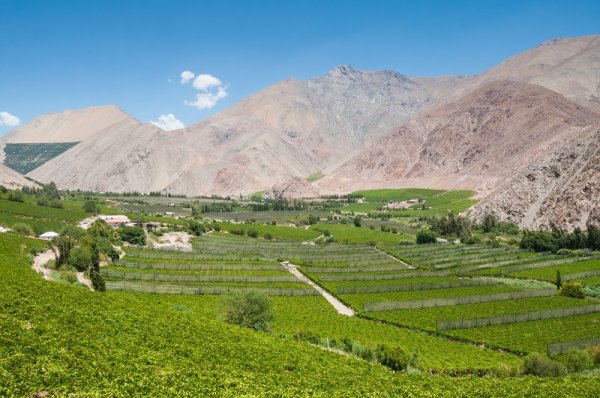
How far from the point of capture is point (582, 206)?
13062cm

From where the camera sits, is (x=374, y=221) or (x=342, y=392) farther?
(x=374, y=221)

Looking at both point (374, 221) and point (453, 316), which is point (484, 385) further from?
point (374, 221)

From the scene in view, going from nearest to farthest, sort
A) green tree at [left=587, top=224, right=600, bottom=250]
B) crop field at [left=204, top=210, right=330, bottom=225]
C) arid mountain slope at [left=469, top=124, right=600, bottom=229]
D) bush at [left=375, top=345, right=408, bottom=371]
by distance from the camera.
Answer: bush at [left=375, top=345, right=408, bottom=371]
green tree at [left=587, top=224, right=600, bottom=250]
arid mountain slope at [left=469, top=124, right=600, bottom=229]
crop field at [left=204, top=210, right=330, bottom=225]

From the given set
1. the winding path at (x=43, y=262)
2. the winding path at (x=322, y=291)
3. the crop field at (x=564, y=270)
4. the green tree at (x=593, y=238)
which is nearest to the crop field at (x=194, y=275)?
the winding path at (x=322, y=291)

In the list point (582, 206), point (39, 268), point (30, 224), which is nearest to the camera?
point (39, 268)

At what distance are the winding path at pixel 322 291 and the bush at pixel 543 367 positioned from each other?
2753 centimetres

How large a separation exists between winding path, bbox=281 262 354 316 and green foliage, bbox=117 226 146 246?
36.6 metres

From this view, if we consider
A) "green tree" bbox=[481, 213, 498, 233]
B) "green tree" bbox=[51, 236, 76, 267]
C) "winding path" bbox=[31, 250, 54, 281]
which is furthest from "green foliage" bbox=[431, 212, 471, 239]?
"winding path" bbox=[31, 250, 54, 281]

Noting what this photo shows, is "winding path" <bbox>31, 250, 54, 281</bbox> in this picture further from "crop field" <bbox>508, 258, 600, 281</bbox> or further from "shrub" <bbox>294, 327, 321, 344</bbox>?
"crop field" <bbox>508, 258, 600, 281</bbox>

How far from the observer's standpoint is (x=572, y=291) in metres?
72.6

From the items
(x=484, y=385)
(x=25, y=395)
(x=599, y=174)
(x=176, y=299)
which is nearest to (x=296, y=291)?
(x=176, y=299)

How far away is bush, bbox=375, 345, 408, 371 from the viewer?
3888 centimetres

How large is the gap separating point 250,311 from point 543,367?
1075 inches

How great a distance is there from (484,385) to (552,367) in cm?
1330
